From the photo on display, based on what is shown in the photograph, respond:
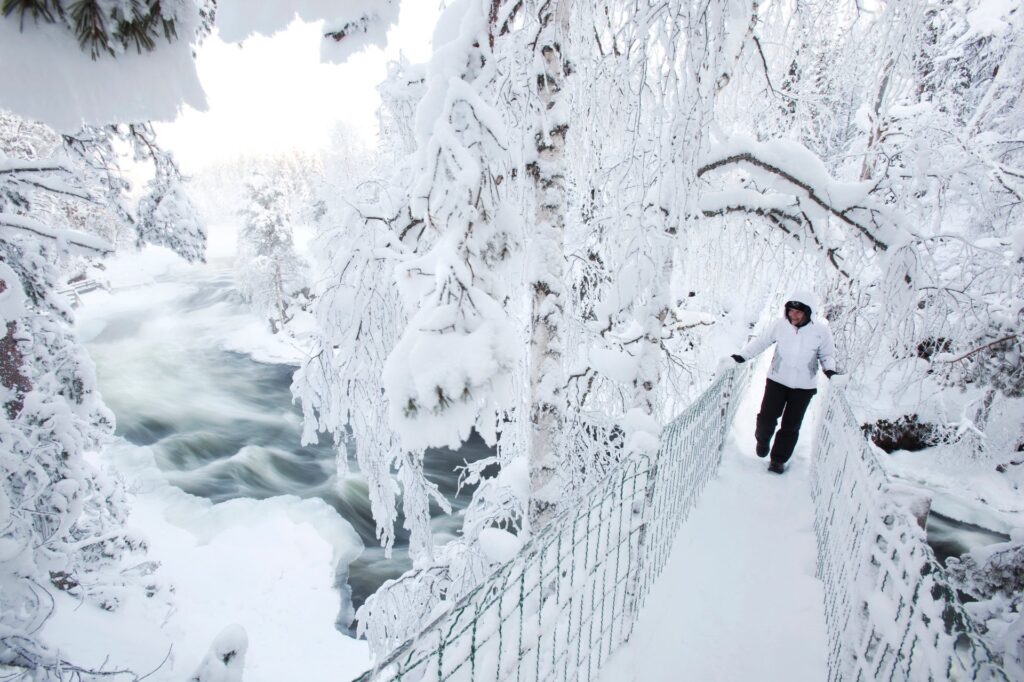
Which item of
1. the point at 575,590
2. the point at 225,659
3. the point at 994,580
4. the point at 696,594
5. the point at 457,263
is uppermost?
the point at 457,263

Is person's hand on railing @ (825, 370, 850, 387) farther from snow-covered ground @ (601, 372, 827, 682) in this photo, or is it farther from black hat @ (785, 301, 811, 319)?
snow-covered ground @ (601, 372, 827, 682)

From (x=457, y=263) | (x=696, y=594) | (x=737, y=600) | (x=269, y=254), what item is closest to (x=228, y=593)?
(x=696, y=594)

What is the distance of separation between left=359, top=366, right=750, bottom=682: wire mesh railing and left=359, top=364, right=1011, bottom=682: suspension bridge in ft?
0.04

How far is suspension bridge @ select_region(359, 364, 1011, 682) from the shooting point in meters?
1.73

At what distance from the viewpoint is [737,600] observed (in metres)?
3.42

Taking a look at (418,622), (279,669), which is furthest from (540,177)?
(279,669)

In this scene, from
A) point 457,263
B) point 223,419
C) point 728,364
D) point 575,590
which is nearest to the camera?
point 457,263

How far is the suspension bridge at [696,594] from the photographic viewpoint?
1726mm

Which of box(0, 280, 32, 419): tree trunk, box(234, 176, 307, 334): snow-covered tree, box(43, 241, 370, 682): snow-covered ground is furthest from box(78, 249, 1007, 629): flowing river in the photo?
box(0, 280, 32, 419): tree trunk

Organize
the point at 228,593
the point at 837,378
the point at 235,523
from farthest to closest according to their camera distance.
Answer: the point at 235,523, the point at 228,593, the point at 837,378

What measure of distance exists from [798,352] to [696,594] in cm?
287

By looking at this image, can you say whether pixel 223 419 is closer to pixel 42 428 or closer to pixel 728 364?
pixel 42 428

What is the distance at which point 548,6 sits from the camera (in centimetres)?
241

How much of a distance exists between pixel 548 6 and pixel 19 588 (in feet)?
21.0
